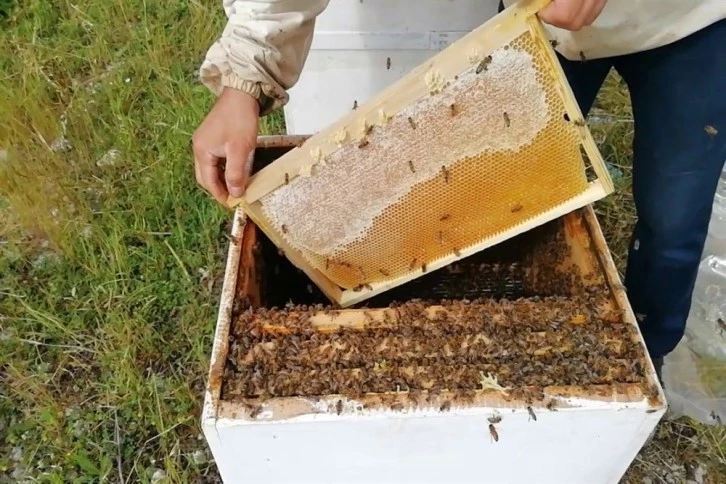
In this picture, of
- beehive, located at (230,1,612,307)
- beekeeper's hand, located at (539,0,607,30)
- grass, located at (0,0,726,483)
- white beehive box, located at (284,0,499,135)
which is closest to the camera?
beekeeper's hand, located at (539,0,607,30)

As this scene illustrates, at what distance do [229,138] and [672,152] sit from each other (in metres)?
0.93

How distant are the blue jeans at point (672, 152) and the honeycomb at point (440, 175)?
30cm

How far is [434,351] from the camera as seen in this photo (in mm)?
1272

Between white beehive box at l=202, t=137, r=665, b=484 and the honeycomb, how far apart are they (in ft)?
0.72

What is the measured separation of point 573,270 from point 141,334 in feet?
4.50

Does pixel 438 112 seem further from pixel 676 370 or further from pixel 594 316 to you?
pixel 676 370

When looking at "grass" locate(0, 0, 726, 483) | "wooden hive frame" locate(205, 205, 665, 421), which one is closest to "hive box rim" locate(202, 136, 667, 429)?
"wooden hive frame" locate(205, 205, 665, 421)

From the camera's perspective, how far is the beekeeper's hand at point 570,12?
1.03 m

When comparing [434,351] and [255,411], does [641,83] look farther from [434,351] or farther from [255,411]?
[255,411]

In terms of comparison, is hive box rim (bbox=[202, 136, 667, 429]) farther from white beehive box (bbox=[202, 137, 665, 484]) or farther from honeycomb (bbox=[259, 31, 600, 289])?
honeycomb (bbox=[259, 31, 600, 289])

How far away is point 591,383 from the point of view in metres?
1.21

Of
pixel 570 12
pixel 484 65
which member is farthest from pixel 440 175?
pixel 570 12

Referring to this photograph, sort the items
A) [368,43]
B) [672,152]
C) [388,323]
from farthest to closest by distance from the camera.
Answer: [368,43]
[672,152]
[388,323]

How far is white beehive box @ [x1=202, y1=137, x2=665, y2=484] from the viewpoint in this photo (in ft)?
3.86
